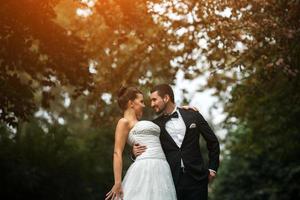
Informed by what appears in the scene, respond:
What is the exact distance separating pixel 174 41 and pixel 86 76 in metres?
2.69

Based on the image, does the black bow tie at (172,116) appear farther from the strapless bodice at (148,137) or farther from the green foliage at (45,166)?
the green foliage at (45,166)

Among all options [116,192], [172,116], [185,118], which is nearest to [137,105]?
[172,116]

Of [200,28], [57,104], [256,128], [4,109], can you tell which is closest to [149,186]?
[4,109]

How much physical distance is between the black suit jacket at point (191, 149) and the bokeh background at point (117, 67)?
4522 mm

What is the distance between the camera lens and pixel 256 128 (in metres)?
21.3

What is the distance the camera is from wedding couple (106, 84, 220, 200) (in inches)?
338

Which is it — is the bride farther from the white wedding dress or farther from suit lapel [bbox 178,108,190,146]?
suit lapel [bbox 178,108,190,146]

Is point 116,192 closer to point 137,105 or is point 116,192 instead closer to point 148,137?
point 148,137

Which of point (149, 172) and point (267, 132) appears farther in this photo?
point (267, 132)

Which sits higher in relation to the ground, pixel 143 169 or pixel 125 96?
pixel 125 96

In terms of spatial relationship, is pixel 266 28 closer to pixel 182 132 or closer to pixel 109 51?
pixel 182 132

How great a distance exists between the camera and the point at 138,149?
8883 millimetres

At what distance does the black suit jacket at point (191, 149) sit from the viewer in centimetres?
864

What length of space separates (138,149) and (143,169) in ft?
1.10
